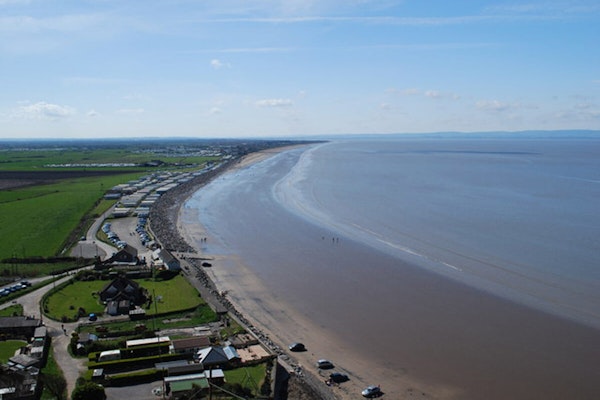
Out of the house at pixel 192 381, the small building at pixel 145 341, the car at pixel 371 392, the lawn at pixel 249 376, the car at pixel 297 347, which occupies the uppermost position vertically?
the small building at pixel 145 341

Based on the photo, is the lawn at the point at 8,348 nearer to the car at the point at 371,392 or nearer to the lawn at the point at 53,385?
the lawn at the point at 53,385

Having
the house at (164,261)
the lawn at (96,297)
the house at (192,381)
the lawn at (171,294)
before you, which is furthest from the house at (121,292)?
the house at (192,381)

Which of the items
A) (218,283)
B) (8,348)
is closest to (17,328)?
(8,348)

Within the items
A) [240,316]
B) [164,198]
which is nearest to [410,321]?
[240,316]

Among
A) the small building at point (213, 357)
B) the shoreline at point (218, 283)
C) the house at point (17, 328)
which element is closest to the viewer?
the shoreline at point (218, 283)

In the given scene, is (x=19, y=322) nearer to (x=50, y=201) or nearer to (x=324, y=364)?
(x=324, y=364)

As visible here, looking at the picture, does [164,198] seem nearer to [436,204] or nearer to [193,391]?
[436,204]
